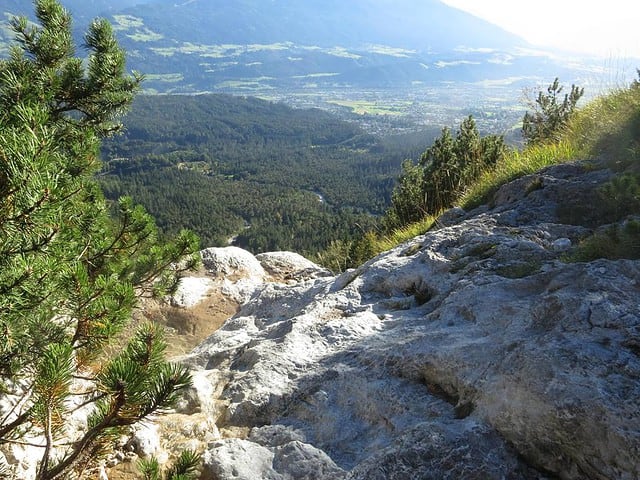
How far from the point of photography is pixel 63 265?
233 centimetres

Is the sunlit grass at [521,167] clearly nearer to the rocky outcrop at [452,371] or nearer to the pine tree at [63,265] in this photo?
the rocky outcrop at [452,371]

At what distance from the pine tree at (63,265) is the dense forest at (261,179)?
38.7m

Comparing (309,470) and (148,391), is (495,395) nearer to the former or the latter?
(309,470)

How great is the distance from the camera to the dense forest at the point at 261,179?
273 feet

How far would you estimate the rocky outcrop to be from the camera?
2.09 metres

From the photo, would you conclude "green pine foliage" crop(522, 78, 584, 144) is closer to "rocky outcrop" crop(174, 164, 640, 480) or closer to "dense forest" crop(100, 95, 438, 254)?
"rocky outcrop" crop(174, 164, 640, 480)

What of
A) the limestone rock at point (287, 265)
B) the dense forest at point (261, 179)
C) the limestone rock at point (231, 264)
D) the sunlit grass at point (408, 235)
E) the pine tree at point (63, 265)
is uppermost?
the pine tree at point (63, 265)

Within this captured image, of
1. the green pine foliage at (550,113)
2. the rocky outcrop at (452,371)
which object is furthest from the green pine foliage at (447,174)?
the rocky outcrop at (452,371)

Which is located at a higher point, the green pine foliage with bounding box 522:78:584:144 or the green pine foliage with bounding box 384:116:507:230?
the green pine foliage with bounding box 522:78:584:144

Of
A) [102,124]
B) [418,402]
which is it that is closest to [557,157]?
[418,402]

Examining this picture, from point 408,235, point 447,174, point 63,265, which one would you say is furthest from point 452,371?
point 447,174

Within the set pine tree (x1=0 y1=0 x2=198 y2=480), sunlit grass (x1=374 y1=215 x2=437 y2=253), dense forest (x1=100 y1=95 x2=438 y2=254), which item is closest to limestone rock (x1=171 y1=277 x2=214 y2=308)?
pine tree (x1=0 y1=0 x2=198 y2=480)

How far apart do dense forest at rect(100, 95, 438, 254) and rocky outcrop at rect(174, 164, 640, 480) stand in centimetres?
3910

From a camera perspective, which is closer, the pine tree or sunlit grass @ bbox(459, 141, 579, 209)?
the pine tree
